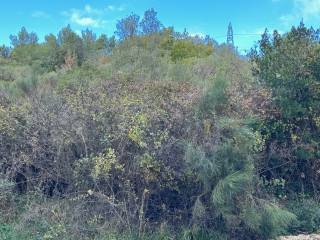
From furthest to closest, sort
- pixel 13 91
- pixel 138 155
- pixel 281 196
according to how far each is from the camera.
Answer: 1. pixel 13 91
2. pixel 281 196
3. pixel 138 155

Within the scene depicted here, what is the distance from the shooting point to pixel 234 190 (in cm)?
586

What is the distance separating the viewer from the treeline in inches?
239

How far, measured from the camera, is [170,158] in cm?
628

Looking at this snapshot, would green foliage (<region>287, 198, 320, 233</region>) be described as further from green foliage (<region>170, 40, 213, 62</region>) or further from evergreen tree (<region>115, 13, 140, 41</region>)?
evergreen tree (<region>115, 13, 140, 41</region>)

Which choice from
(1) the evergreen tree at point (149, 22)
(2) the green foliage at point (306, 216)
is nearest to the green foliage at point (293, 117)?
(2) the green foliage at point (306, 216)

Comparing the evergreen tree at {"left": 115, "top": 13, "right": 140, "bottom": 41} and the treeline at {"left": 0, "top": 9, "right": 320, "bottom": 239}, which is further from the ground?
the evergreen tree at {"left": 115, "top": 13, "right": 140, "bottom": 41}

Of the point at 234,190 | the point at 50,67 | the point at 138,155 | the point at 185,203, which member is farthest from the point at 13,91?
Result: the point at 50,67

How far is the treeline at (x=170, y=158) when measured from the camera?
6.08m

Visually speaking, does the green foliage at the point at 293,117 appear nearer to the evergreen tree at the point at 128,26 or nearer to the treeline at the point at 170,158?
the treeline at the point at 170,158

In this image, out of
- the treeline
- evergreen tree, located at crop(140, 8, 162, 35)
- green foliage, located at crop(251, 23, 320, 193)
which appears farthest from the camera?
evergreen tree, located at crop(140, 8, 162, 35)

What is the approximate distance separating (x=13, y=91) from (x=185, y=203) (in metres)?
4.55

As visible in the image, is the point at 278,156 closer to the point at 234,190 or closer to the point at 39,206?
the point at 234,190

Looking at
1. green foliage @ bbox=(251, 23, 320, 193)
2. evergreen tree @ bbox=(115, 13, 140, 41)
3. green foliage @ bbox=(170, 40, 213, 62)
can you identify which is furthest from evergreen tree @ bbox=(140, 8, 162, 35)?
green foliage @ bbox=(251, 23, 320, 193)

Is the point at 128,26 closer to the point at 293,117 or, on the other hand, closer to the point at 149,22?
the point at 149,22
